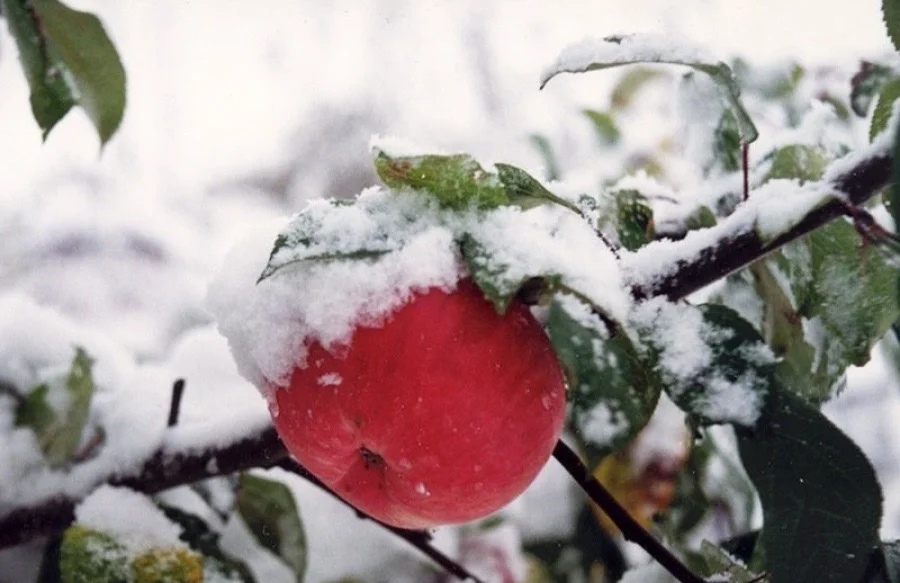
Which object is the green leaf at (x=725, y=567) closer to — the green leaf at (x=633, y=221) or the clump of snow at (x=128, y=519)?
the green leaf at (x=633, y=221)

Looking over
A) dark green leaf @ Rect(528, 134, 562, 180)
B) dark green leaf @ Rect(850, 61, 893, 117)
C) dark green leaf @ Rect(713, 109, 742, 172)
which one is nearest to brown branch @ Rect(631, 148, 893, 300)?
dark green leaf @ Rect(713, 109, 742, 172)

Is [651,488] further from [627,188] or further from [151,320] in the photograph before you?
[151,320]

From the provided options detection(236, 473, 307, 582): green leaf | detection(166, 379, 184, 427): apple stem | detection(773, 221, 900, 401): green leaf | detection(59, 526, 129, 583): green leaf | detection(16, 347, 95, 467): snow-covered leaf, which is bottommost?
detection(236, 473, 307, 582): green leaf

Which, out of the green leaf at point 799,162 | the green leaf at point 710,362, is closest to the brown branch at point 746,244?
the green leaf at point 710,362

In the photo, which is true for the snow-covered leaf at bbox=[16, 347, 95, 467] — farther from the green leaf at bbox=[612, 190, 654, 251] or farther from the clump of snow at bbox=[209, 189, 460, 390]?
the green leaf at bbox=[612, 190, 654, 251]

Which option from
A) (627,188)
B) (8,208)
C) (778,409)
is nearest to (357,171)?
(8,208)

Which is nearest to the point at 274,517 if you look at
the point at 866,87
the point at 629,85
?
the point at 866,87
